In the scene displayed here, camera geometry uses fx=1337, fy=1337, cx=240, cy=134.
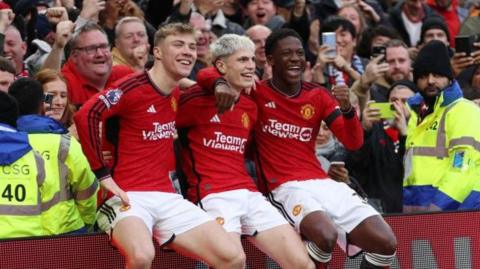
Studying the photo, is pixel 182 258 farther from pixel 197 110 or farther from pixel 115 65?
pixel 115 65

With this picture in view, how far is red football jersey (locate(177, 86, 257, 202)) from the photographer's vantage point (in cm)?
1000

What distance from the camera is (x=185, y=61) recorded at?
9.81 metres

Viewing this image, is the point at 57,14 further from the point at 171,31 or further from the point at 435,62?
the point at 435,62

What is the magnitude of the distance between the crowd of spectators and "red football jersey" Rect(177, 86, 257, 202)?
512 millimetres

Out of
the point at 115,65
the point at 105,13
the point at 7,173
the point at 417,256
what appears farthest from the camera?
the point at 105,13

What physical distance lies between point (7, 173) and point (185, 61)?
1.55 meters

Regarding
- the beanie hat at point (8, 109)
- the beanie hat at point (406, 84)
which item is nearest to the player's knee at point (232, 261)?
the beanie hat at point (8, 109)

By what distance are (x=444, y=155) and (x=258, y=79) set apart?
2.31m

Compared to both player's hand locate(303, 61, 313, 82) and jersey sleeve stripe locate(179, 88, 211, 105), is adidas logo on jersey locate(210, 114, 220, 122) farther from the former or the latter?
player's hand locate(303, 61, 313, 82)

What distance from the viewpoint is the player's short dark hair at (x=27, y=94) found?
990 centimetres

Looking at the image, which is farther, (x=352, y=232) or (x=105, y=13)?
(x=105, y=13)

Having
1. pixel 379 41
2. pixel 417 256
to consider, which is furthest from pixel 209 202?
pixel 379 41

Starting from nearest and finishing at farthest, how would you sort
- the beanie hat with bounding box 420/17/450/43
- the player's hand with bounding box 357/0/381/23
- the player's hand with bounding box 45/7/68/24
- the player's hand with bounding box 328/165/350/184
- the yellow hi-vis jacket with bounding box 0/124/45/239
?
the yellow hi-vis jacket with bounding box 0/124/45/239
the player's hand with bounding box 328/165/350/184
the player's hand with bounding box 45/7/68/24
the beanie hat with bounding box 420/17/450/43
the player's hand with bounding box 357/0/381/23

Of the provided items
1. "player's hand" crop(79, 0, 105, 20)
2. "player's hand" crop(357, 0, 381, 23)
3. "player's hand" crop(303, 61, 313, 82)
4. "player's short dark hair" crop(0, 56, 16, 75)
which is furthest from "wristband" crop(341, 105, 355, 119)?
"player's hand" crop(357, 0, 381, 23)
